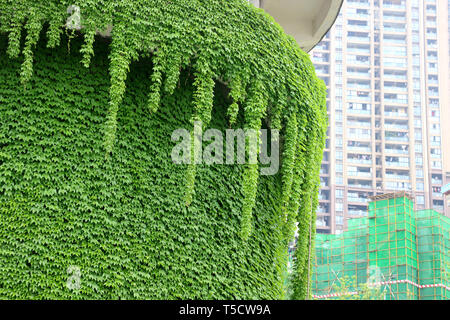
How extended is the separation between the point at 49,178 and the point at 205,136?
243 cm

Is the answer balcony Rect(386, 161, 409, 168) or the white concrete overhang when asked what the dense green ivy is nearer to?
the white concrete overhang

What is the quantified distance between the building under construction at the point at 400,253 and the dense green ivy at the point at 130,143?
33991 millimetres

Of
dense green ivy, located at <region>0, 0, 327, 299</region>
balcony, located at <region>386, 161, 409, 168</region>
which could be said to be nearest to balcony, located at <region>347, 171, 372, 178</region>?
balcony, located at <region>386, 161, 409, 168</region>

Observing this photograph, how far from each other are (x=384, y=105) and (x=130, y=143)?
85.1m

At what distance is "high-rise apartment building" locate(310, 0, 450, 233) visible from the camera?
84.9m

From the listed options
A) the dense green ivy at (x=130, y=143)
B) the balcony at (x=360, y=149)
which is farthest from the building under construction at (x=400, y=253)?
the balcony at (x=360, y=149)

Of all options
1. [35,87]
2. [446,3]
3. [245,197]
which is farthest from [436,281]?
[446,3]

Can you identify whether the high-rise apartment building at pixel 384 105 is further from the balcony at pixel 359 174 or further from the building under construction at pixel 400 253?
the building under construction at pixel 400 253

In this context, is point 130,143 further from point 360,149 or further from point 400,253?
point 360,149

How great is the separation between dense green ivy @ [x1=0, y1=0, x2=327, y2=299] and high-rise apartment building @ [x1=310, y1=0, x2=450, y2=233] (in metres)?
75.2

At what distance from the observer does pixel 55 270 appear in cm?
712

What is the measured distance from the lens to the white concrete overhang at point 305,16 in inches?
578

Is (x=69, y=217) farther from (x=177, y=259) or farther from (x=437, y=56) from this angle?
(x=437, y=56)

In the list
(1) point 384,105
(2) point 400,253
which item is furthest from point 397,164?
(2) point 400,253
